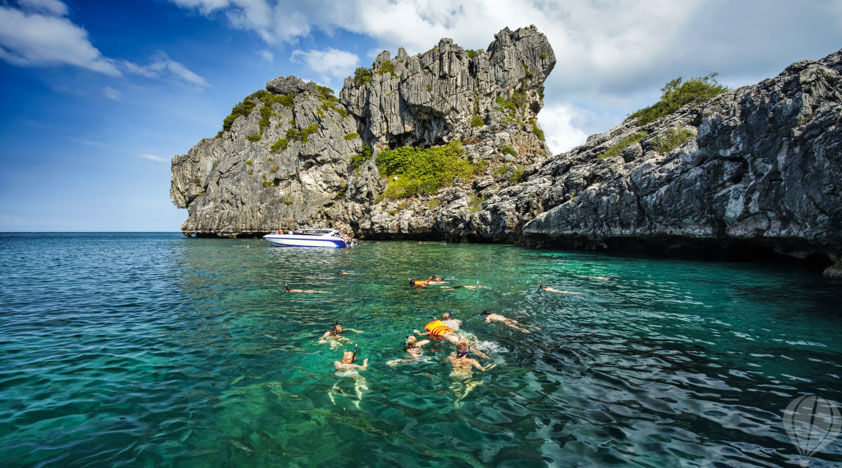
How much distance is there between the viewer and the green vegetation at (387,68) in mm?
70144

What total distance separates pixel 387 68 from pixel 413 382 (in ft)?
248

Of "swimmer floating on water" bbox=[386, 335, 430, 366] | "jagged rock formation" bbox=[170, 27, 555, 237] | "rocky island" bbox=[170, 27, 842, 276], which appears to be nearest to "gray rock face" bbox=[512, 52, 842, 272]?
"rocky island" bbox=[170, 27, 842, 276]

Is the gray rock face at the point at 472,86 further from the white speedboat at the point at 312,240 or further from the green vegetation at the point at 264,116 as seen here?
the white speedboat at the point at 312,240

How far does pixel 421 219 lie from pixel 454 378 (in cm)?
4445

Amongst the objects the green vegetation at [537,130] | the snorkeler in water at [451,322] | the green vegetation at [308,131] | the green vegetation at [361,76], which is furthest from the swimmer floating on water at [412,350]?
the green vegetation at [361,76]

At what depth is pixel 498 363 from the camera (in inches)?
282

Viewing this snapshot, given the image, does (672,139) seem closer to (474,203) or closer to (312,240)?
(474,203)

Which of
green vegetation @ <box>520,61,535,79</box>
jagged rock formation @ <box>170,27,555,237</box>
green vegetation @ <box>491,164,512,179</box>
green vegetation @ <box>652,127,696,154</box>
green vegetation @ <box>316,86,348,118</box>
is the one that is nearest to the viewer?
green vegetation @ <box>652,127,696,154</box>

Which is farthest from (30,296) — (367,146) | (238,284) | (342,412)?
(367,146)

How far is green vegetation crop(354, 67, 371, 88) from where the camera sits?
244ft
